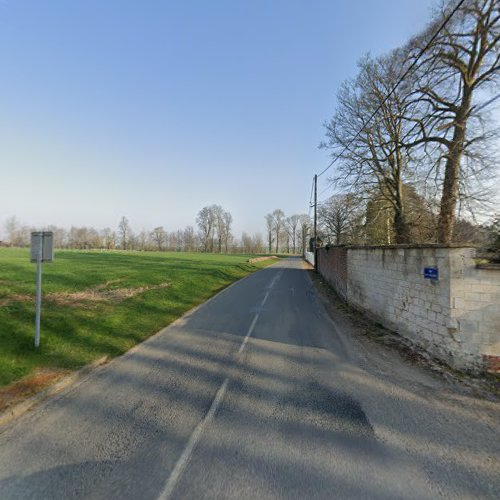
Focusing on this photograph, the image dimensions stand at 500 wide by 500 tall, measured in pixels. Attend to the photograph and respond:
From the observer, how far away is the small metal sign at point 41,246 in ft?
18.2

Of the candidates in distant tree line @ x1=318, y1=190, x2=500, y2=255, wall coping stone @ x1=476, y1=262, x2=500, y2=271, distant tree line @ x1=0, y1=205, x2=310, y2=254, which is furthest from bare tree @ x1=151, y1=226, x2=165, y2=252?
wall coping stone @ x1=476, y1=262, x2=500, y2=271

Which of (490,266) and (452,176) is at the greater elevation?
(452,176)

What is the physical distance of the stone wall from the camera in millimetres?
4777

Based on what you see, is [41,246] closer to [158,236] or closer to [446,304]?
[446,304]

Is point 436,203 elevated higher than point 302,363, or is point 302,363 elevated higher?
point 436,203

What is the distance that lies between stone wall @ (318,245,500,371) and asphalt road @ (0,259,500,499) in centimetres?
88

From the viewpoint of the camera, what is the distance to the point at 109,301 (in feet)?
34.0

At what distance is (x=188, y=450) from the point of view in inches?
117

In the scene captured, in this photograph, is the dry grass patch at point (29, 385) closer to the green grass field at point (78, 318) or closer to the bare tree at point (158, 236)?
the green grass field at point (78, 318)

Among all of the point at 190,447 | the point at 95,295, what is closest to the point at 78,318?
the point at 95,295

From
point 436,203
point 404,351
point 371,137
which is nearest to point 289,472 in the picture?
point 404,351

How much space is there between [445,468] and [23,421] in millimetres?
5057

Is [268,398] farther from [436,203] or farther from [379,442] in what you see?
[436,203]

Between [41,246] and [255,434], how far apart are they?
547 cm
